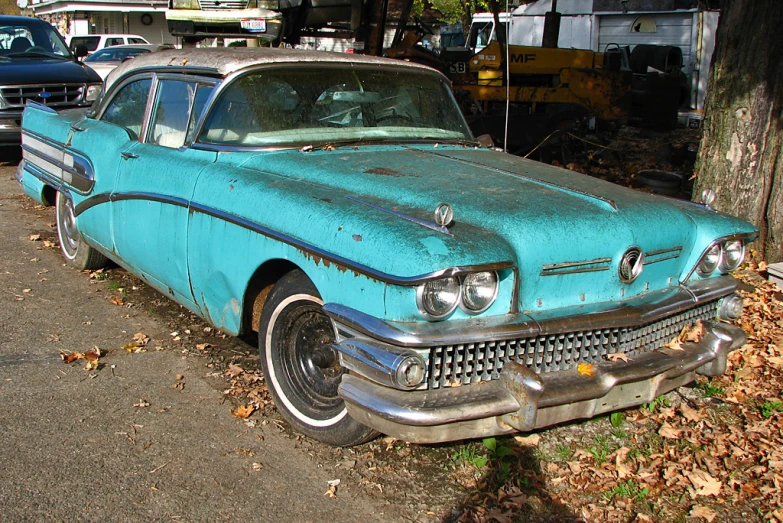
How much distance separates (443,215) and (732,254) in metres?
1.79

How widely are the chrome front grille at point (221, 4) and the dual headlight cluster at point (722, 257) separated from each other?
7.21m

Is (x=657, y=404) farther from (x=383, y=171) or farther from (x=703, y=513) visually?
(x=383, y=171)

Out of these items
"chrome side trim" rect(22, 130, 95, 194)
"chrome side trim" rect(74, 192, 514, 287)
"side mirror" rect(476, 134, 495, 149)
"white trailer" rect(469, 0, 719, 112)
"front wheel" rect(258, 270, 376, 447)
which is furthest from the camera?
"white trailer" rect(469, 0, 719, 112)

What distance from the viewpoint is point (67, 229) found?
620cm

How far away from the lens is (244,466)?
3426 mm

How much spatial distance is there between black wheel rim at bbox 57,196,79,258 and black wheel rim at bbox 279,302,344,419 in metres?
3.04

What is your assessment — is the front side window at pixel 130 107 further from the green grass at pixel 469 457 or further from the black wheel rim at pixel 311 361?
the green grass at pixel 469 457

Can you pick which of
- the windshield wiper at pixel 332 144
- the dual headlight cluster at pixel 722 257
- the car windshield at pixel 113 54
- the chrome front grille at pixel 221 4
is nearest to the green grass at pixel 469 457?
the dual headlight cluster at pixel 722 257

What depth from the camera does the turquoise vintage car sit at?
118 inches

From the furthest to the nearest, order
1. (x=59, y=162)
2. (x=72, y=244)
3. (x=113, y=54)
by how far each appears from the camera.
A: (x=113, y=54) < (x=72, y=244) < (x=59, y=162)

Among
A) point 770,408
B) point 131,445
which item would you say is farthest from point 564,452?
point 131,445

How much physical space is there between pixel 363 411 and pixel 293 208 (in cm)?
100

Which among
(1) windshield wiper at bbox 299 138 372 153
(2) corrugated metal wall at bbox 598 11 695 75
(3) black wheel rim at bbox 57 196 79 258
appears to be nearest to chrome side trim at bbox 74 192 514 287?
(1) windshield wiper at bbox 299 138 372 153

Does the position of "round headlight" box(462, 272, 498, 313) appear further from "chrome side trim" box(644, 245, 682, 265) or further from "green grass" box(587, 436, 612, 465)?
"green grass" box(587, 436, 612, 465)
